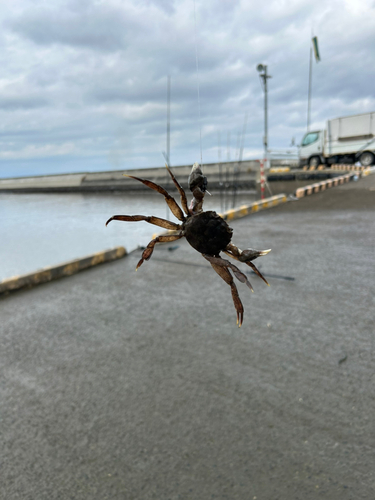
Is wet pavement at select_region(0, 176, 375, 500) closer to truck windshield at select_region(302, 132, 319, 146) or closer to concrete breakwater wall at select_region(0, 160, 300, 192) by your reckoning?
concrete breakwater wall at select_region(0, 160, 300, 192)

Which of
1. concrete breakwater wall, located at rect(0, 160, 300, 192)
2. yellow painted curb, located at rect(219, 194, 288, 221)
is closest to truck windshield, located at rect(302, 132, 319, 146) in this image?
concrete breakwater wall, located at rect(0, 160, 300, 192)

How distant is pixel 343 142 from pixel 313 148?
245cm

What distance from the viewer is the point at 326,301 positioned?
247 inches

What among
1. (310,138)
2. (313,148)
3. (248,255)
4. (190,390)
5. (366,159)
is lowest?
(190,390)

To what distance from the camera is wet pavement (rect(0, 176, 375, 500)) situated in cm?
315

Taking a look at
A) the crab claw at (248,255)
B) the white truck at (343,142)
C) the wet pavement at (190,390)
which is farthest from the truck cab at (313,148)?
the crab claw at (248,255)

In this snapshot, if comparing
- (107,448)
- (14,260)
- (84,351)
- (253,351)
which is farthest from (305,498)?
(14,260)

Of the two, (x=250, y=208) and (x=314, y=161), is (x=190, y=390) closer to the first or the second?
(x=250, y=208)

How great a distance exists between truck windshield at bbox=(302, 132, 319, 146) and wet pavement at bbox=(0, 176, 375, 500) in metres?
25.0

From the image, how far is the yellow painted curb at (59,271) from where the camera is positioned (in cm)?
764

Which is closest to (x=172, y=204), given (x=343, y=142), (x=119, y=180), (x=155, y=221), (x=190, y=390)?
(x=155, y=221)

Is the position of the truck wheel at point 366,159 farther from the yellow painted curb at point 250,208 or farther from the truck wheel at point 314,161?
the yellow painted curb at point 250,208

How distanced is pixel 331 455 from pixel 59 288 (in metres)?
6.06

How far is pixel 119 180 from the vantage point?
4306cm
